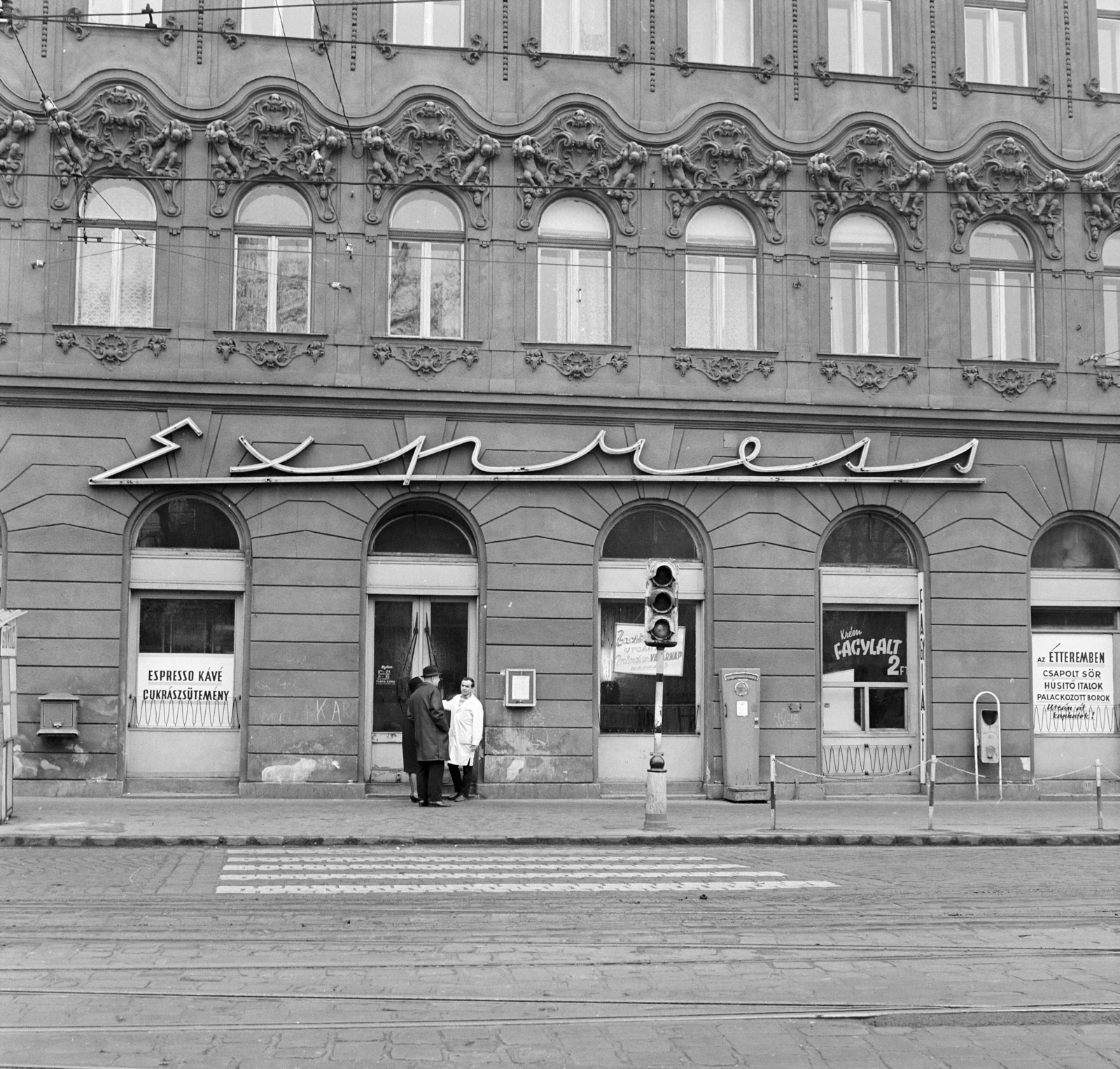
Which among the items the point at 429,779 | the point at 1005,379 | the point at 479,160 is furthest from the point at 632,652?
the point at 479,160

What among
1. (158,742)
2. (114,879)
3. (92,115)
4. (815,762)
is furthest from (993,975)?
(92,115)

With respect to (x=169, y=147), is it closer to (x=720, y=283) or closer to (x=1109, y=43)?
(x=720, y=283)

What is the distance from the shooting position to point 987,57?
2645 cm

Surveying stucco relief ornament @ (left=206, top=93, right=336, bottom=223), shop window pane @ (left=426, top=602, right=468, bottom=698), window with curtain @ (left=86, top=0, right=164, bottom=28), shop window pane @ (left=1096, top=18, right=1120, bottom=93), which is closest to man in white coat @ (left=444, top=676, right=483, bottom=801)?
shop window pane @ (left=426, top=602, right=468, bottom=698)

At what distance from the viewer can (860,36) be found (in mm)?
26094

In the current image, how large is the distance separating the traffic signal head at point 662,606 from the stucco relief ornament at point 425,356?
626 cm

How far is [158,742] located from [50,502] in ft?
13.2

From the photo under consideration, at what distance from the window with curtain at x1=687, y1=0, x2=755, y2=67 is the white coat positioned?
11.4 m

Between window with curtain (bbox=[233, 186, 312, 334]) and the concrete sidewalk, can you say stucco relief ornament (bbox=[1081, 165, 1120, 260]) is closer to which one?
the concrete sidewalk

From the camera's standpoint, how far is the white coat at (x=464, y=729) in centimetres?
2233

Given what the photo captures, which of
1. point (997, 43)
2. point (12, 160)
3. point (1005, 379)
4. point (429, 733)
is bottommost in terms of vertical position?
point (429, 733)

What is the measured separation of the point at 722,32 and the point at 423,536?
9.85 meters

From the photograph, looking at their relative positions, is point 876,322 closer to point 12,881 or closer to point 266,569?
point 266,569

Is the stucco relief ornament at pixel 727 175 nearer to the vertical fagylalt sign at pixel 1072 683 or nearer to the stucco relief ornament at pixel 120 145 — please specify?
the stucco relief ornament at pixel 120 145
